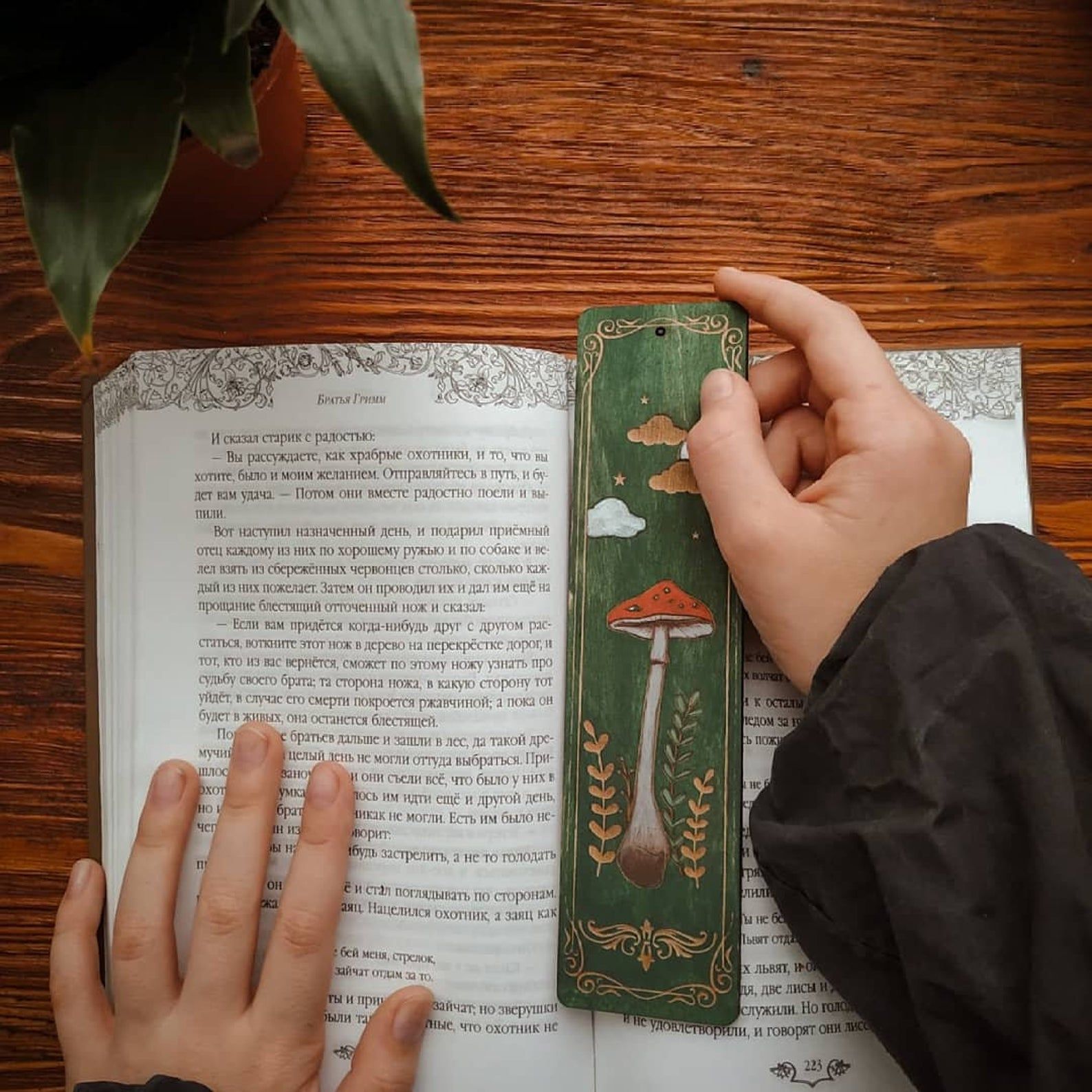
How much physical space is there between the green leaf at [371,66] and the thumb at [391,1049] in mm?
412

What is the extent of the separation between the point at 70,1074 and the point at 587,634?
378 mm

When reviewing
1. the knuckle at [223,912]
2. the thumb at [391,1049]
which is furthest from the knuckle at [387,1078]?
the knuckle at [223,912]

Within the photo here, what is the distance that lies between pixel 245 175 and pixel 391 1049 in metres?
0.48

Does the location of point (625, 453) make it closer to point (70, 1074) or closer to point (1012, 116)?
point (1012, 116)

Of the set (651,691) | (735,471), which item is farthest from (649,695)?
(735,471)

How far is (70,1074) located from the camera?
0.52 m

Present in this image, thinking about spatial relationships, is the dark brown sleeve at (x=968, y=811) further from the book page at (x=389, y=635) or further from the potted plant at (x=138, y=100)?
the potted plant at (x=138, y=100)

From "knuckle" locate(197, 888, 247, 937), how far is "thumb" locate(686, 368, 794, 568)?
1.07 feet

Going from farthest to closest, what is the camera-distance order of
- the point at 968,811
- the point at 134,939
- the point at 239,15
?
the point at 134,939
the point at 968,811
the point at 239,15

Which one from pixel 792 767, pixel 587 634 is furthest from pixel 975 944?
pixel 587 634

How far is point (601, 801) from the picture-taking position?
0.51 metres

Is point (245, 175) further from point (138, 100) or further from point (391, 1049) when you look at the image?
point (391, 1049)

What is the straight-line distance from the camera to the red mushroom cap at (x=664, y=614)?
505 millimetres

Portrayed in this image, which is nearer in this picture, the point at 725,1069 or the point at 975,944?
the point at 975,944
